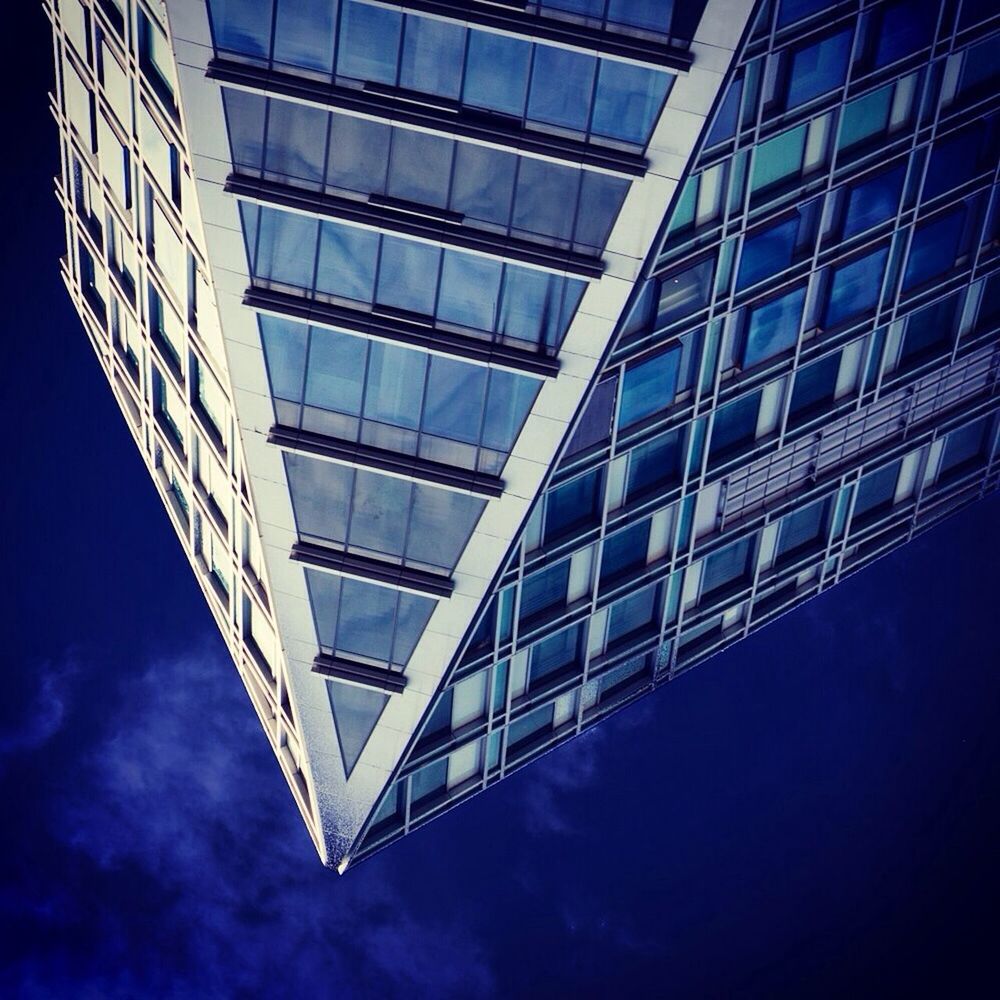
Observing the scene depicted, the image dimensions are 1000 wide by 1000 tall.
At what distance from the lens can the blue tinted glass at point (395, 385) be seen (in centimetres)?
6128

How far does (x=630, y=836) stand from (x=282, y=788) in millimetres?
16489

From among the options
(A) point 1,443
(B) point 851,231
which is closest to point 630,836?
(A) point 1,443

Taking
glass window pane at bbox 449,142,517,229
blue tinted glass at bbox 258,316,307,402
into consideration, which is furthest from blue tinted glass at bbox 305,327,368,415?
glass window pane at bbox 449,142,517,229

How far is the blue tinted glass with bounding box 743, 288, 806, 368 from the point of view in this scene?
69.9m

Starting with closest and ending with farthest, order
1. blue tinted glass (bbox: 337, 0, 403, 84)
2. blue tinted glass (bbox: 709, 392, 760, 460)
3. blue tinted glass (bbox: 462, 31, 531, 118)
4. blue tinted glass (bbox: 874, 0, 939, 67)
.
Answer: blue tinted glass (bbox: 337, 0, 403, 84), blue tinted glass (bbox: 462, 31, 531, 118), blue tinted glass (bbox: 874, 0, 939, 67), blue tinted glass (bbox: 709, 392, 760, 460)

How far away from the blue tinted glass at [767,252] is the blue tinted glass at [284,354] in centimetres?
1400

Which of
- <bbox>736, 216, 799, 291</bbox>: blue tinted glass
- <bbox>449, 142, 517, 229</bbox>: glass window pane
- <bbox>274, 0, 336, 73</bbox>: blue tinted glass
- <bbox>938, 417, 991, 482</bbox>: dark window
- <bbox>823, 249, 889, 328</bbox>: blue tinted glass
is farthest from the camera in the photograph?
<bbox>938, 417, 991, 482</bbox>: dark window

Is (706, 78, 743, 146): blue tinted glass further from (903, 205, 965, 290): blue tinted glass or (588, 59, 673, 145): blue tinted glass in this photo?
(903, 205, 965, 290): blue tinted glass

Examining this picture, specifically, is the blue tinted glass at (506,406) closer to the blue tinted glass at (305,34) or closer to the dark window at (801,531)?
the blue tinted glass at (305,34)

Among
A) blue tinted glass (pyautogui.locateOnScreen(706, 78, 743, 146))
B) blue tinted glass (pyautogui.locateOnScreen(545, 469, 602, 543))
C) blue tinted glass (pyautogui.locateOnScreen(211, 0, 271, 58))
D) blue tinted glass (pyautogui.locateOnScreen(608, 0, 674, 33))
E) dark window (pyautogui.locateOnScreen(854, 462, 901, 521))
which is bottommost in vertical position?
dark window (pyautogui.locateOnScreen(854, 462, 901, 521))

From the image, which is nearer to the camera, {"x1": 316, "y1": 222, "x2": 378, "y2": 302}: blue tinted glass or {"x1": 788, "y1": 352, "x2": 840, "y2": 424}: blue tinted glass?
{"x1": 316, "y1": 222, "x2": 378, "y2": 302}: blue tinted glass

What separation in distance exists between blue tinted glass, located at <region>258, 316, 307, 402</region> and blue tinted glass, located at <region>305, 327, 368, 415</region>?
0.92ft

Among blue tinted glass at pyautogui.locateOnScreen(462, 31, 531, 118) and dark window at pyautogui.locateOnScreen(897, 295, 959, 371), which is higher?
blue tinted glass at pyautogui.locateOnScreen(462, 31, 531, 118)

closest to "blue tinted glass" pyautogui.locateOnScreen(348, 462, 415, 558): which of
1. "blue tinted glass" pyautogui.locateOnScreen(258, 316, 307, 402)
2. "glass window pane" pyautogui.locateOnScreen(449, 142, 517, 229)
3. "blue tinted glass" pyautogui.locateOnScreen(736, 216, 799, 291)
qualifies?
"blue tinted glass" pyautogui.locateOnScreen(258, 316, 307, 402)
